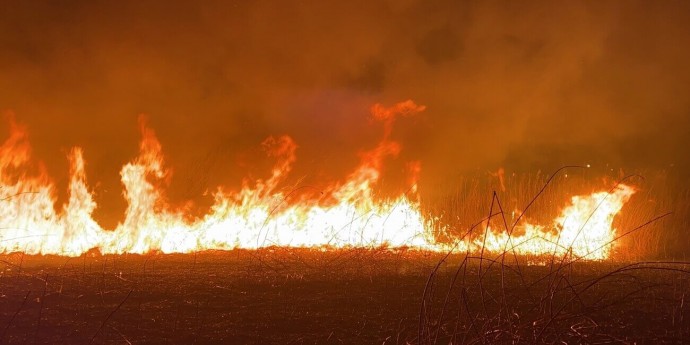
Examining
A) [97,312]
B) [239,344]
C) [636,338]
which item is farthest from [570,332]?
[97,312]

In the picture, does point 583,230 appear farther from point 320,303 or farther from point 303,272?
point 320,303

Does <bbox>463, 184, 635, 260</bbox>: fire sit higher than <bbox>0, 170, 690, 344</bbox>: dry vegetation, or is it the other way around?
<bbox>463, 184, 635, 260</bbox>: fire

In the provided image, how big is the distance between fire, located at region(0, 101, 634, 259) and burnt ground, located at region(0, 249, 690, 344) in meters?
1.35

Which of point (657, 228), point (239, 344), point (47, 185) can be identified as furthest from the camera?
point (657, 228)

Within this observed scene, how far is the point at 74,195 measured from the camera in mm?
Result: 12898

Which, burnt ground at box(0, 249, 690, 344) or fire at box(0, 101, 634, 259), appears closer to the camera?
burnt ground at box(0, 249, 690, 344)

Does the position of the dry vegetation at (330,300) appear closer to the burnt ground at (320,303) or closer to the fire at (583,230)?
the burnt ground at (320,303)

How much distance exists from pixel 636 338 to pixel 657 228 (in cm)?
1230

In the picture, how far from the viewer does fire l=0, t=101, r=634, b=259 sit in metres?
12.6

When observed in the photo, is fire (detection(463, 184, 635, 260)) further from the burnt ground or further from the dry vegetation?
the burnt ground

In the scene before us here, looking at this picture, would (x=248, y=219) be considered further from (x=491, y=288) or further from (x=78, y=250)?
(x=491, y=288)

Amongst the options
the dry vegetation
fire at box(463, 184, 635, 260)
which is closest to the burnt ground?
the dry vegetation

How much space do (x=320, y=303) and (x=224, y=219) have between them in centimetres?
655

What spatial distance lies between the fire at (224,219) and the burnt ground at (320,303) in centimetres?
135
